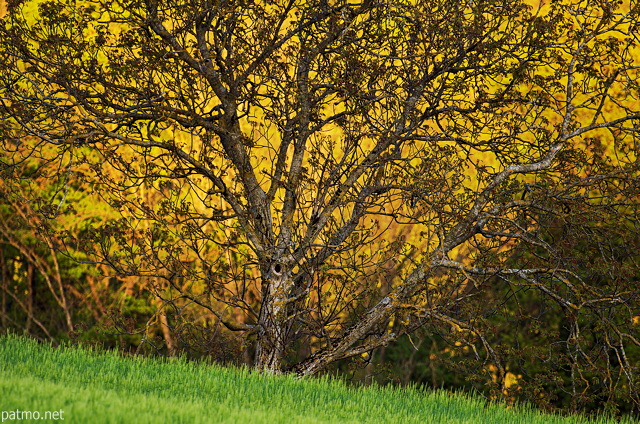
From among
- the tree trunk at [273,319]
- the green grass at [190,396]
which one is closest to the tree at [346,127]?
the tree trunk at [273,319]

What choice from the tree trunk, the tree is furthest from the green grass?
the tree trunk

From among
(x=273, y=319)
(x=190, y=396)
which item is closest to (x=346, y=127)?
(x=273, y=319)

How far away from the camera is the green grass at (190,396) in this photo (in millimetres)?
5570

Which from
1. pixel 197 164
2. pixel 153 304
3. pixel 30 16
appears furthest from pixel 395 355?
pixel 30 16

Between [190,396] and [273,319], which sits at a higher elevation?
[273,319]

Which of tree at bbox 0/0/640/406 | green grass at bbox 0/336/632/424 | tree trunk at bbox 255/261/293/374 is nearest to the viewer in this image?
green grass at bbox 0/336/632/424

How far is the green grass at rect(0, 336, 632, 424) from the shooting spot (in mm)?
5570

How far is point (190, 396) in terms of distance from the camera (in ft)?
21.2

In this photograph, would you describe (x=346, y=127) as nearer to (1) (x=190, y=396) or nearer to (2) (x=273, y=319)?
(2) (x=273, y=319)

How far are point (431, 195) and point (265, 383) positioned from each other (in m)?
3.14

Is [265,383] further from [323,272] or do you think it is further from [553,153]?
[553,153]

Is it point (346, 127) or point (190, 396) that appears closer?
point (190, 396)

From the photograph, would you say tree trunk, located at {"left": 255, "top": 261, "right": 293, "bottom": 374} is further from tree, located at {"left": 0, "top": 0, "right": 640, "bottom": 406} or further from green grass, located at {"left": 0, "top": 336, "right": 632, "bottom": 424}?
green grass, located at {"left": 0, "top": 336, "right": 632, "bottom": 424}

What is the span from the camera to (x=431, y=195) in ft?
29.2
